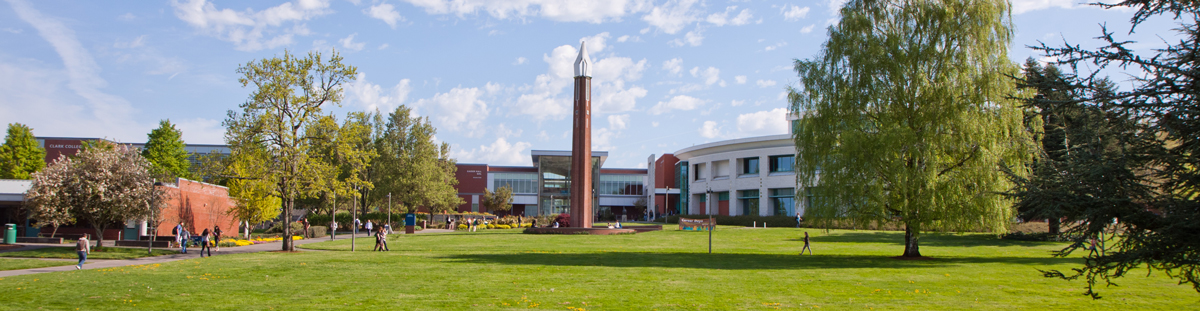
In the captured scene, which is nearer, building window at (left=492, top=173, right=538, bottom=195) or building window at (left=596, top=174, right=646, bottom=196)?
building window at (left=492, top=173, right=538, bottom=195)

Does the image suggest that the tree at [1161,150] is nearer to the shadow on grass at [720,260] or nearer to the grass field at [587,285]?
the grass field at [587,285]

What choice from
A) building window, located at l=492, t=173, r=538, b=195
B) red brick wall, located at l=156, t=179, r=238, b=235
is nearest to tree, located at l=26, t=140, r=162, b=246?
red brick wall, located at l=156, t=179, r=238, b=235

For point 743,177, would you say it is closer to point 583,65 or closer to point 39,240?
point 583,65

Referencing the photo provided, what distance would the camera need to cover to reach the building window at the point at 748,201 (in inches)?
2847

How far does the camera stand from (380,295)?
13.5 meters

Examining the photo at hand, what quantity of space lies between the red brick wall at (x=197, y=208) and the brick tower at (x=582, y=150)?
22.4 metres

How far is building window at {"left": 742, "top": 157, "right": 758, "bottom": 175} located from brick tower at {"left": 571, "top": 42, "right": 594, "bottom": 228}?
29.5 meters

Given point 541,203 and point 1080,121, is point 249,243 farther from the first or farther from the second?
point 541,203

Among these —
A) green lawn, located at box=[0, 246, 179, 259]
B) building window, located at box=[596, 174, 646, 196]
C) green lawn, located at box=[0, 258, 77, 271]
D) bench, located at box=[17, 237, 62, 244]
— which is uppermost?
building window, located at box=[596, 174, 646, 196]

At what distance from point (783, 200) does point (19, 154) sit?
75896 mm

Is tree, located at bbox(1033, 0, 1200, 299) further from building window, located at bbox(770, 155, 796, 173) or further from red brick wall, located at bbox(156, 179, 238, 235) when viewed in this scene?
building window, located at bbox(770, 155, 796, 173)

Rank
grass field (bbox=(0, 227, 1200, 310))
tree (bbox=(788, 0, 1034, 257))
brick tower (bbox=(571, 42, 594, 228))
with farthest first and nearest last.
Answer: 1. brick tower (bbox=(571, 42, 594, 228))
2. tree (bbox=(788, 0, 1034, 257))
3. grass field (bbox=(0, 227, 1200, 310))

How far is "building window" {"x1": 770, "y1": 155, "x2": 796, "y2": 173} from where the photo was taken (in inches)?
2736

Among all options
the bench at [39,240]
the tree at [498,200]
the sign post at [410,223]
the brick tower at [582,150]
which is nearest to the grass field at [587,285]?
the bench at [39,240]
